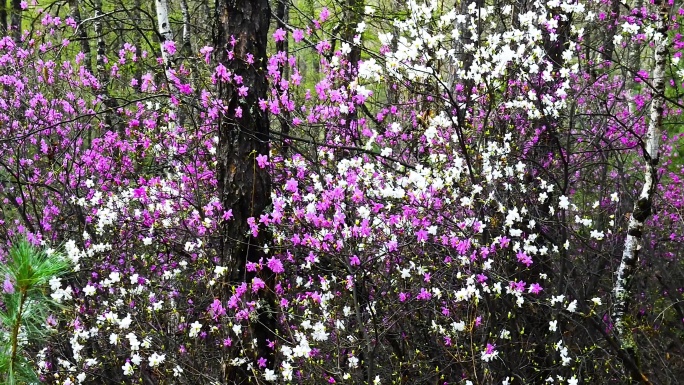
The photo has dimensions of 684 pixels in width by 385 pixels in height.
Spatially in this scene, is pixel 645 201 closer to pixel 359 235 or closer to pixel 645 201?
pixel 645 201

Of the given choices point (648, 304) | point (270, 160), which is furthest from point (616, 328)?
point (270, 160)

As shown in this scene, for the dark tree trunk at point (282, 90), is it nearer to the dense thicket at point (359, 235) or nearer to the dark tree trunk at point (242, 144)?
the dense thicket at point (359, 235)

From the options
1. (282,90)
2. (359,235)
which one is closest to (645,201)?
(359,235)

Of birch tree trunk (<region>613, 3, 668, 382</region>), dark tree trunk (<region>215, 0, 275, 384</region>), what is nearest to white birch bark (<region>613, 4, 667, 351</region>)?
birch tree trunk (<region>613, 3, 668, 382</region>)

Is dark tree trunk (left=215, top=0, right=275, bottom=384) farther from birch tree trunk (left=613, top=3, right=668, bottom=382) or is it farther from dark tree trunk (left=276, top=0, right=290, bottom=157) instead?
birch tree trunk (left=613, top=3, right=668, bottom=382)

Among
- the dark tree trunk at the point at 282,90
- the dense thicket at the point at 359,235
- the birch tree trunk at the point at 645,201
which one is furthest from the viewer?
the birch tree trunk at the point at 645,201

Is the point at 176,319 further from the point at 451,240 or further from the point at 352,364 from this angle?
the point at 451,240

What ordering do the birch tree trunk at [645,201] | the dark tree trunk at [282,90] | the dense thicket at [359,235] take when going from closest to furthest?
1. the dense thicket at [359,235]
2. the dark tree trunk at [282,90]
3. the birch tree trunk at [645,201]

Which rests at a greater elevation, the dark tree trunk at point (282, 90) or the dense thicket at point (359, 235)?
the dark tree trunk at point (282, 90)

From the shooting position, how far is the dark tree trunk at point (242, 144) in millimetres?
4277

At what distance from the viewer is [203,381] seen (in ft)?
14.7

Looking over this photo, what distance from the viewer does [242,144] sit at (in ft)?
14.2

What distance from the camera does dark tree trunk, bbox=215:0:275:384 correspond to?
4277mm

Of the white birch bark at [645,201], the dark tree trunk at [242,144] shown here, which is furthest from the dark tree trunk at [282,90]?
the white birch bark at [645,201]
